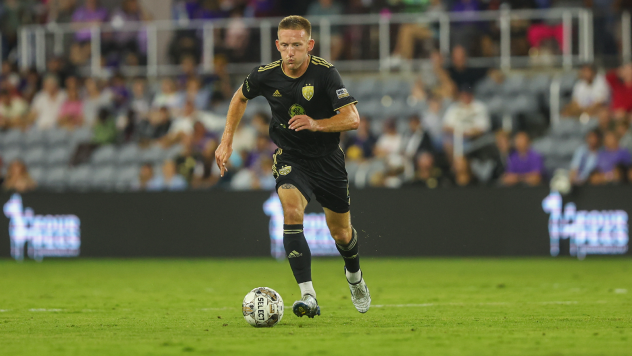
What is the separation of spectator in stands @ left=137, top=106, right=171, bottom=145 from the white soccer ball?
1276 cm

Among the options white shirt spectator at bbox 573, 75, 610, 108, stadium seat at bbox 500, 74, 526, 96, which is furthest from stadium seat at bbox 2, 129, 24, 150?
white shirt spectator at bbox 573, 75, 610, 108

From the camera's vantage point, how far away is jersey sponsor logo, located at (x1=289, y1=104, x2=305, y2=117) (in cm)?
783

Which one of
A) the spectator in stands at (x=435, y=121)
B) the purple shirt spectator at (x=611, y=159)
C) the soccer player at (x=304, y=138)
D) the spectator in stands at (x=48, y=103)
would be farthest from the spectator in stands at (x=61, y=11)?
the soccer player at (x=304, y=138)

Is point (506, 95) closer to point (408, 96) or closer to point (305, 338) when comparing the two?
point (408, 96)

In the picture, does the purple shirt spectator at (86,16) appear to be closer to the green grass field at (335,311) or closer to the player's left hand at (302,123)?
the green grass field at (335,311)

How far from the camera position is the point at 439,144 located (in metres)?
17.4

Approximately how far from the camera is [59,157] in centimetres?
2053

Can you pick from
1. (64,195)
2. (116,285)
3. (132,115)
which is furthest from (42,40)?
(116,285)

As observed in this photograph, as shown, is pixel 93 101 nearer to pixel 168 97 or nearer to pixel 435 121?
pixel 168 97

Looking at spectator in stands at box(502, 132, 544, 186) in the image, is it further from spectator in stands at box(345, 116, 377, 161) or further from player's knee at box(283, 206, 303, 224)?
player's knee at box(283, 206, 303, 224)

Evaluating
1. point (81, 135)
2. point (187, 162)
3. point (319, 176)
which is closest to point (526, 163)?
point (187, 162)

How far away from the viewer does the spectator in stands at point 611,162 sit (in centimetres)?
1574

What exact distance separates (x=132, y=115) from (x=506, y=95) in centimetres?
790

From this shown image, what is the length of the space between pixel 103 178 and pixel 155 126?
1537 millimetres
